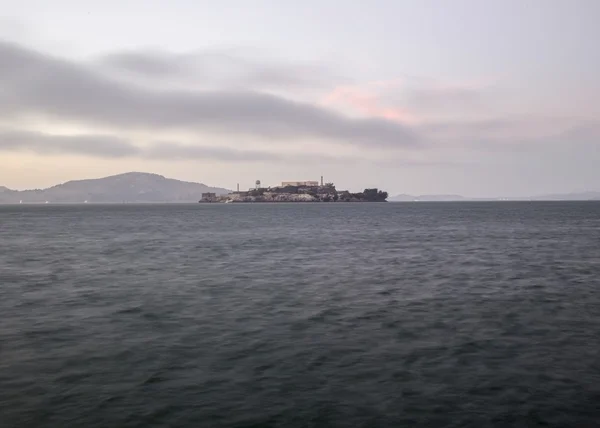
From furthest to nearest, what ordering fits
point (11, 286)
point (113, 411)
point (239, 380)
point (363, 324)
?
1. point (11, 286)
2. point (363, 324)
3. point (239, 380)
4. point (113, 411)

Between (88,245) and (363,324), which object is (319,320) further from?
(88,245)

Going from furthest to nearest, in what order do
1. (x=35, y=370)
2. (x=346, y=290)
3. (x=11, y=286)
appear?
(x=11, y=286), (x=346, y=290), (x=35, y=370)

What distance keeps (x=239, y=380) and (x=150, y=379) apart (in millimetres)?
2815

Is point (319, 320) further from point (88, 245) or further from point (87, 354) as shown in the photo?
point (88, 245)

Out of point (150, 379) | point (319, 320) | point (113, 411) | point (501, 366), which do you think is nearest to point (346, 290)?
point (319, 320)

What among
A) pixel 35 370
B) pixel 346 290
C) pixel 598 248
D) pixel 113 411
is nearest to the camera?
pixel 113 411

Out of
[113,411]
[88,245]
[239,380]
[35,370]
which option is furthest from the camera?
[88,245]

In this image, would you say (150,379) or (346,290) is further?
(346,290)

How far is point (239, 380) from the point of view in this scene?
49.9 ft

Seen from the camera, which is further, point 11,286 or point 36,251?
point 36,251

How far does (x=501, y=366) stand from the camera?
1647 cm

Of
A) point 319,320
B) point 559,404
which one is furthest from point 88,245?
point 559,404

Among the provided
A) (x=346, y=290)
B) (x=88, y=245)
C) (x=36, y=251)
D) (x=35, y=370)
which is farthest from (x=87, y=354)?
(x=88, y=245)

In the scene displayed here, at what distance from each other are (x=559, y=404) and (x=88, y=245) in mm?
63754
